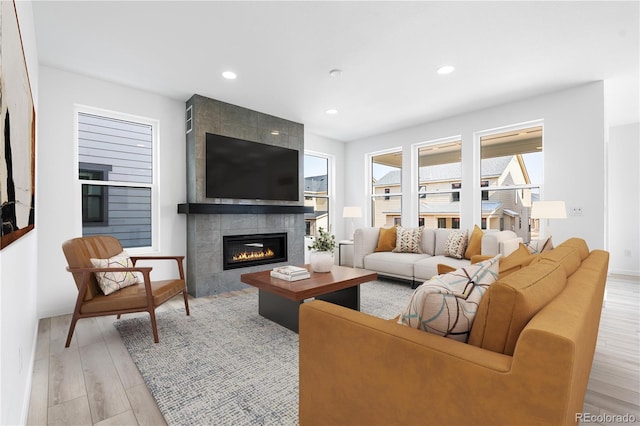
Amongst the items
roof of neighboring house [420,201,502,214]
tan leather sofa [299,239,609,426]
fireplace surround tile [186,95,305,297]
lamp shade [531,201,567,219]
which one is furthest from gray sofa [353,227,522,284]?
tan leather sofa [299,239,609,426]

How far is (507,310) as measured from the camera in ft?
2.93

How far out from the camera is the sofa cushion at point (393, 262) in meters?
4.22

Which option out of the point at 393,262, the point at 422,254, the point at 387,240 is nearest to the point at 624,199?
the point at 422,254

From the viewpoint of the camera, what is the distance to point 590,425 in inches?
60.7

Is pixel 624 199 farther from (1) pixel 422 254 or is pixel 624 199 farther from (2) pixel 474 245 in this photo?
(1) pixel 422 254

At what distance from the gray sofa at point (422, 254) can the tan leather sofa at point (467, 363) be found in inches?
96.7

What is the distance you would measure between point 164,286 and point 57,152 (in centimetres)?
198

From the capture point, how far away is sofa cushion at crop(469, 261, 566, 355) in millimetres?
881

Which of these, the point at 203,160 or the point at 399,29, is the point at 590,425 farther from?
the point at 203,160

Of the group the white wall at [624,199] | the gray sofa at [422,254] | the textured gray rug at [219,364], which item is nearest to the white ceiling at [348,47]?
the white wall at [624,199]

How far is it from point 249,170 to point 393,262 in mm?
2487

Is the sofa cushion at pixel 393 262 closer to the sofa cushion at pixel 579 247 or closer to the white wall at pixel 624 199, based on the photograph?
the sofa cushion at pixel 579 247

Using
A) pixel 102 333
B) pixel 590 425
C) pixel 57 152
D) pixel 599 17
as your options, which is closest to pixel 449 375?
pixel 590 425

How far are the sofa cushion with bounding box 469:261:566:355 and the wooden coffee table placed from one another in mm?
1622
